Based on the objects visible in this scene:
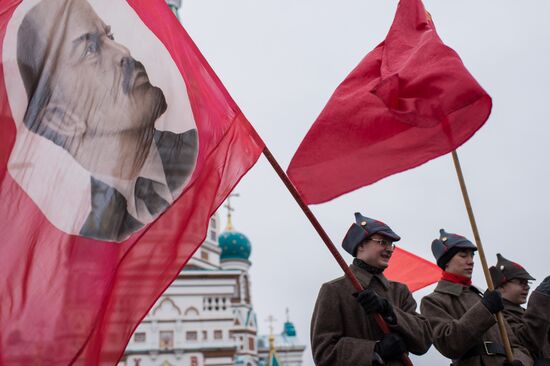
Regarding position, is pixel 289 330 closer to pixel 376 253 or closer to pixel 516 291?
pixel 516 291

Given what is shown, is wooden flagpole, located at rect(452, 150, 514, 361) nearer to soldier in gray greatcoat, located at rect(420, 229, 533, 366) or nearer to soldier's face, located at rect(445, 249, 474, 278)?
soldier in gray greatcoat, located at rect(420, 229, 533, 366)

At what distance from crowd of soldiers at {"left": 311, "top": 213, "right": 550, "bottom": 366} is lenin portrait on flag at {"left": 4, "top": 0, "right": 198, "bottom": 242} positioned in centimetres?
113

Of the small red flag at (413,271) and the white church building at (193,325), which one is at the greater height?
the white church building at (193,325)

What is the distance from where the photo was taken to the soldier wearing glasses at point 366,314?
3748 millimetres

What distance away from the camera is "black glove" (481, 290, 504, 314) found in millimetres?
3936

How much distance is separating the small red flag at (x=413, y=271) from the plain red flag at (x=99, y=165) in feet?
9.23

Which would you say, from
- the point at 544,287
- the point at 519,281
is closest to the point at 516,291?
the point at 519,281

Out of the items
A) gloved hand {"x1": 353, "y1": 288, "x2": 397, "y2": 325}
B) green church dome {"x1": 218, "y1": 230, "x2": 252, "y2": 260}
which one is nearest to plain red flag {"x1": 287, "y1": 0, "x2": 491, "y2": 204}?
gloved hand {"x1": 353, "y1": 288, "x2": 397, "y2": 325}

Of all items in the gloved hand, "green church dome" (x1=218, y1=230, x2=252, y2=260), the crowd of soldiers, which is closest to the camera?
the gloved hand

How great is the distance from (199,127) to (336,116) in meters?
0.88

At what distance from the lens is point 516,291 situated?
16.5 ft

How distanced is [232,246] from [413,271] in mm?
24087

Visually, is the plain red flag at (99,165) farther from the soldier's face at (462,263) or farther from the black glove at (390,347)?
the soldier's face at (462,263)

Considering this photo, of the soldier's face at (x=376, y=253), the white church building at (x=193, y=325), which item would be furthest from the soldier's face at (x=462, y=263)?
the white church building at (x=193, y=325)
